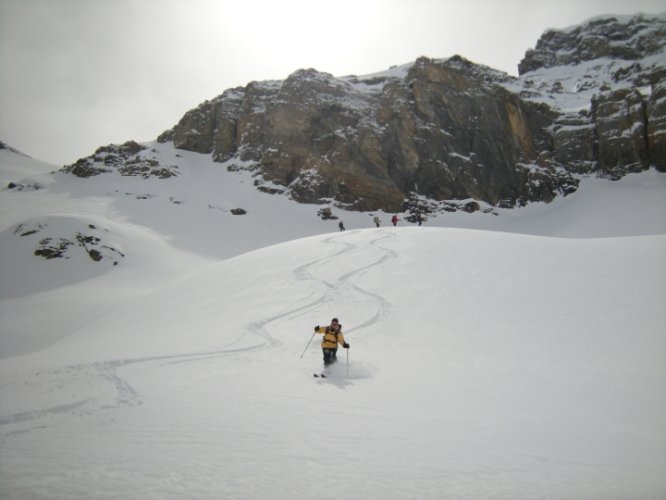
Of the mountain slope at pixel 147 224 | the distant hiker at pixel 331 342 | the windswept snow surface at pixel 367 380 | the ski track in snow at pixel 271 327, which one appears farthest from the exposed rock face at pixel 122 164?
the distant hiker at pixel 331 342

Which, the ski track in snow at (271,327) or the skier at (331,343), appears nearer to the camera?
the ski track in snow at (271,327)

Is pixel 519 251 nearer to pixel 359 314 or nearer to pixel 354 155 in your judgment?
pixel 359 314

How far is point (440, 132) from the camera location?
70188 mm

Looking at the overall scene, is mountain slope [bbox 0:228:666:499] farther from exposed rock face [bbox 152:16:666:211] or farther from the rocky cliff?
exposed rock face [bbox 152:16:666:211]

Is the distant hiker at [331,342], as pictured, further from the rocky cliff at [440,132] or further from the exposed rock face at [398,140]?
the rocky cliff at [440,132]

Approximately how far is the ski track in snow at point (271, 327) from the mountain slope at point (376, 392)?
9cm

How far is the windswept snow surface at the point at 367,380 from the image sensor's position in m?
4.80

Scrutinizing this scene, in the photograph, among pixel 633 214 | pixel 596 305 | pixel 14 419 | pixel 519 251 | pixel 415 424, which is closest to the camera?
pixel 14 419

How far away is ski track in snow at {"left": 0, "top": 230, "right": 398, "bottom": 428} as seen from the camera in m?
6.87

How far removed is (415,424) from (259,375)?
4.03 metres

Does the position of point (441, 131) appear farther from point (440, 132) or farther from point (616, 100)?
point (616, 100)

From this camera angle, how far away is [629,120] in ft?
205

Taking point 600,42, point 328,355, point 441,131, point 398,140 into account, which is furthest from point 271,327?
point 600,42

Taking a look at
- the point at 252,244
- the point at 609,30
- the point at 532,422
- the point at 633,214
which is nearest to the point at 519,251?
the point at 532,422
